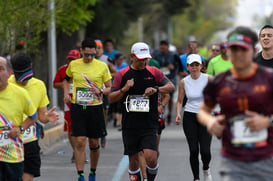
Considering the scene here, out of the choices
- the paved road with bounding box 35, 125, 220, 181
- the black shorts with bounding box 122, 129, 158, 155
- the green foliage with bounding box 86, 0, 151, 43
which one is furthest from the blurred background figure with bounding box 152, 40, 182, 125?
the black shorts with bounding box 122, 129, 158, 155

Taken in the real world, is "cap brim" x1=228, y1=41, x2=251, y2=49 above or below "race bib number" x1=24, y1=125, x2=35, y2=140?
above

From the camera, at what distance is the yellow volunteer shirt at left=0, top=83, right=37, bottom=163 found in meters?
6.89

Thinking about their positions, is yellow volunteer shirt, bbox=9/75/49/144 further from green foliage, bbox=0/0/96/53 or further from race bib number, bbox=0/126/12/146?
green foliage, bbox=0/0/96/53

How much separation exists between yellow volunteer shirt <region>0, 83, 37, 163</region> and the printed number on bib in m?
2.23

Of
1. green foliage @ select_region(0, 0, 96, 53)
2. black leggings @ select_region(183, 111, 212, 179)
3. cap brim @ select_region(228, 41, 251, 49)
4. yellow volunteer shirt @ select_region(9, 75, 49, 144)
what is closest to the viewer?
cap brim @ select_region(228, 41, 251, 49)

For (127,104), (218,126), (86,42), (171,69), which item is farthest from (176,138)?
(218,126)

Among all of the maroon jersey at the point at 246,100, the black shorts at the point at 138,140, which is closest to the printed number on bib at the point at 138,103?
the black shorts at the point at 138,140

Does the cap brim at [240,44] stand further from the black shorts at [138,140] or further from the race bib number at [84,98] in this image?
the race bib number at [84,98]

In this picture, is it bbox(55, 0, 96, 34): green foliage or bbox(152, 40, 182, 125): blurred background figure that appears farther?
bbox(152, 40, 182, 125): blurred background figure

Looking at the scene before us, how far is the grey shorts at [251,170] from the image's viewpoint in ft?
18.7

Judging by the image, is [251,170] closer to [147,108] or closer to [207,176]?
[147,108]

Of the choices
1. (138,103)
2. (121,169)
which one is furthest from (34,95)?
(121,169)

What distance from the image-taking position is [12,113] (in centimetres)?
694

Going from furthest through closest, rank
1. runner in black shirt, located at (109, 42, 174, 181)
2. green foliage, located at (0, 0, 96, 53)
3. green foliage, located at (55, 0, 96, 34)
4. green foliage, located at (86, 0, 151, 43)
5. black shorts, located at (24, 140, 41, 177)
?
1. green foliage, located at (86, 0, 151, 43)
2. green foliage, located at (55, 0, 96, 34)
3. green foliage, located at (0, 0, 96, 53)
4. runner in black shirt, located at (109, 42, 174, 181)
5. black shorts, located at (24, 140, 41, 177)
